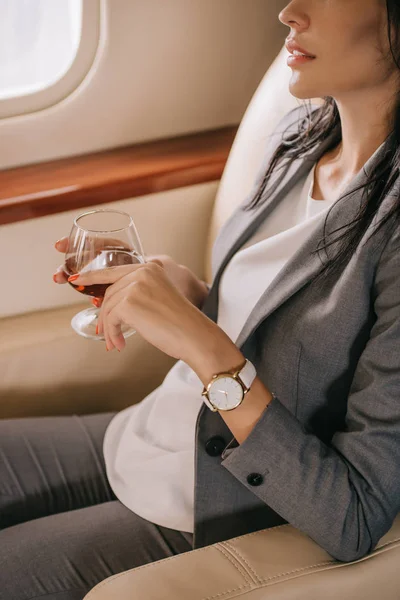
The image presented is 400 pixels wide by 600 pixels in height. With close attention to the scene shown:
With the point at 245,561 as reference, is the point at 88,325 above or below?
above

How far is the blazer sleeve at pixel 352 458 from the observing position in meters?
0.83

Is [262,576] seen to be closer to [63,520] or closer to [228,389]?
[228,389]

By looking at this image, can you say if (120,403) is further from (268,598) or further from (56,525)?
(268,598)

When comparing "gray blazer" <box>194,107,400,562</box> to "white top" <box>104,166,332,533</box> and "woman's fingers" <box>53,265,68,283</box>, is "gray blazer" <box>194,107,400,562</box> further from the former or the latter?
"woman's fingers" <box>53,265,68,283</box>

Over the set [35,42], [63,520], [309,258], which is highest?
[35,42]

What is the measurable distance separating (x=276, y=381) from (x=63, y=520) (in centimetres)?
39

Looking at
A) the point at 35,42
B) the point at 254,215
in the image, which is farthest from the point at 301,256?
the point at 35,42

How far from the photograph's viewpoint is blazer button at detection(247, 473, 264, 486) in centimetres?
87

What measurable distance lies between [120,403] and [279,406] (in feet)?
2.25

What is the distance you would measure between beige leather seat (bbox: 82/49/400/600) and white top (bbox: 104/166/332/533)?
0.21 m

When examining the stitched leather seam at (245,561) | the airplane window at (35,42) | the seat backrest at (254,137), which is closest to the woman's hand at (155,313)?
the stitched leather seam at (245,561)

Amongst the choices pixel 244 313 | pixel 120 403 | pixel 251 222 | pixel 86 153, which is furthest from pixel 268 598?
pixel 86 153

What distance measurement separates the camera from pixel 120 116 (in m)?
1.60

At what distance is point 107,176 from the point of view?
1456 mm
